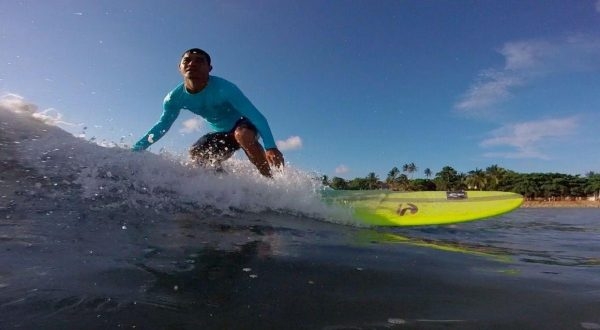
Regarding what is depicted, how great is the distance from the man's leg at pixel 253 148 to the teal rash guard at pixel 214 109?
158mm

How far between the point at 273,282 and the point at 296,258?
0.59 m

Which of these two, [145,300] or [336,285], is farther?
[336,285]

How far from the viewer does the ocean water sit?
157 centimetres

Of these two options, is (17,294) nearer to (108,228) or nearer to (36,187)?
(108,228)

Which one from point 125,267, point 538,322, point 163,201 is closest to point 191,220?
point 163,201

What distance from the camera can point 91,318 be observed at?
4.70 ft

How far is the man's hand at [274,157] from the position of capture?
214 inches

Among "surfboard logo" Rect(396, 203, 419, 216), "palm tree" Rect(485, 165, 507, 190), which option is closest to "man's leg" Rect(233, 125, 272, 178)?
"surfboard logo" Rect(396, 203, 419, 216)

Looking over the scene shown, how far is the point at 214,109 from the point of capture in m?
6.08

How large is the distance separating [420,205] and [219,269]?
15.1 feet

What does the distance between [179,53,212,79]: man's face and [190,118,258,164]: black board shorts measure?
1.06 metres

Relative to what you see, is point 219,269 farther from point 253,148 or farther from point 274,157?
point 253,148

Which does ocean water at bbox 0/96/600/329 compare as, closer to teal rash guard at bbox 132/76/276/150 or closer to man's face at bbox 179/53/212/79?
teal rash guard at bbox 132/76/276/150

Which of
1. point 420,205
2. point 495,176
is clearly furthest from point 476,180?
point 420,205
